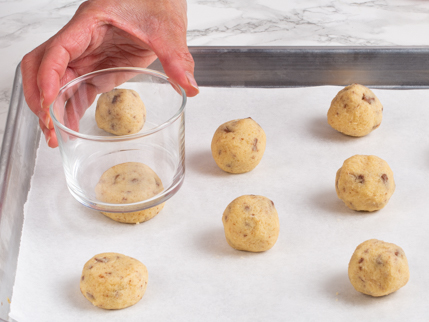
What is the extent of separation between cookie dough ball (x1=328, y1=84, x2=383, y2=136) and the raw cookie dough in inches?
18.6

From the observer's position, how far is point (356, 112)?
1.53 metres

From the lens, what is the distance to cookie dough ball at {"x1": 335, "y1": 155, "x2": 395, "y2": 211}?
133cm

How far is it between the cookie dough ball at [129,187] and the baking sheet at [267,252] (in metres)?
0.03

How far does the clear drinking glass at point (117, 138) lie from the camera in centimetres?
122

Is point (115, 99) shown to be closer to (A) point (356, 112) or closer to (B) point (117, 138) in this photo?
(B) point (117, 138)

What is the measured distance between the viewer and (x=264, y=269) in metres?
1.23

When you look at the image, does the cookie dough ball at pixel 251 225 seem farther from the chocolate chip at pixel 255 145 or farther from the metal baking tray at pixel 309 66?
the metal baking tray at pixel 309 66

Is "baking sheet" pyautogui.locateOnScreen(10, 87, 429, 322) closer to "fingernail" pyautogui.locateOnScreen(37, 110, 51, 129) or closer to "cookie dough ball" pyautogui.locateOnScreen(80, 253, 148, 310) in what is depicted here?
"cookie dough ball" pyautogui.locateOnScreen(80, 253, 148, 310)

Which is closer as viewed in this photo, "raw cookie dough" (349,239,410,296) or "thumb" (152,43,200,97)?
"raw cookie dough" (349,239,410,296)

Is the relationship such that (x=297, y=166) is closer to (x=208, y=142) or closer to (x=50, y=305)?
(x=208, y=142)

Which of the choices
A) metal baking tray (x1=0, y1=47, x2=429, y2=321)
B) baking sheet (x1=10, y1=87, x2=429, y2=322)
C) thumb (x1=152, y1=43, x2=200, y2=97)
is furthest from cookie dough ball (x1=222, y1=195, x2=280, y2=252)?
metal baking tray (x1=0, y1=47, x2=429, y2=321)

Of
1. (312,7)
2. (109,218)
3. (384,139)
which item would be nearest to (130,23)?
(109,218)

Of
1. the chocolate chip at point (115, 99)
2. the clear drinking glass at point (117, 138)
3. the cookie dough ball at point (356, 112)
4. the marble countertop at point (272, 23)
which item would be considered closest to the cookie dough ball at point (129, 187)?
the clear drinking glass at point (117, 138)

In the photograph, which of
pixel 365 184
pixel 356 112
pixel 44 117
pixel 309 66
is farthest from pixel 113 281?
pixel 309 66
